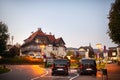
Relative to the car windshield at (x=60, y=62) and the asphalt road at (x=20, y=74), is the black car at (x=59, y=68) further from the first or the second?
the asphalt road at (x=20, y=74)

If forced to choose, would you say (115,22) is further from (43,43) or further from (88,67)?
(43,43)

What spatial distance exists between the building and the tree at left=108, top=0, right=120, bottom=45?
8708 centimetres

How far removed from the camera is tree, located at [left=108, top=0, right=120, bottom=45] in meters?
38.8

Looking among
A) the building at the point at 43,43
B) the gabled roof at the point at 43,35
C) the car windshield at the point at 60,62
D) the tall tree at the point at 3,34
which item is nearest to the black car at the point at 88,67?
the car windshield at the point at 60,62

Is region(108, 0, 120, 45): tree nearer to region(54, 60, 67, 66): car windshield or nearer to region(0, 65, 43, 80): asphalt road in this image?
region(54, 60, 67, 66): car windshield

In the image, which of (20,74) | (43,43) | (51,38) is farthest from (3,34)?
(20,74)

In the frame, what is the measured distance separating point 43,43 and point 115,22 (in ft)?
300

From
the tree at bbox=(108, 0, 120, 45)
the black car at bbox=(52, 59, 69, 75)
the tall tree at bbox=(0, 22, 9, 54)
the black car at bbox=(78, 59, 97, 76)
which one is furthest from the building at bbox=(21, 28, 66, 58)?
the black car at bbox=(52, 59, 69, 75)

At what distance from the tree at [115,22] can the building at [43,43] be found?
286ft

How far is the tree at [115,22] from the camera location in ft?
127

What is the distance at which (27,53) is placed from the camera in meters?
140

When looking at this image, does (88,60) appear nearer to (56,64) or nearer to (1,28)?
(56,64)

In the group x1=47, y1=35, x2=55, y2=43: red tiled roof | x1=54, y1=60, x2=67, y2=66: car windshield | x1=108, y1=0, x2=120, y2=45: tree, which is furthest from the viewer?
x1=47, y1=35, x2=55, y2=43: red tiled roof

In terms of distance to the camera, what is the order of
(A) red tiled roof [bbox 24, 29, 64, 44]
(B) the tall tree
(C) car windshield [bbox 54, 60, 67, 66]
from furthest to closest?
1. (A) red tiled roof [bbox 24, 29, 64, 44]
2. (B) the tall tree
3. (C) car windshield [bbox 54, 60, 67, 66]
